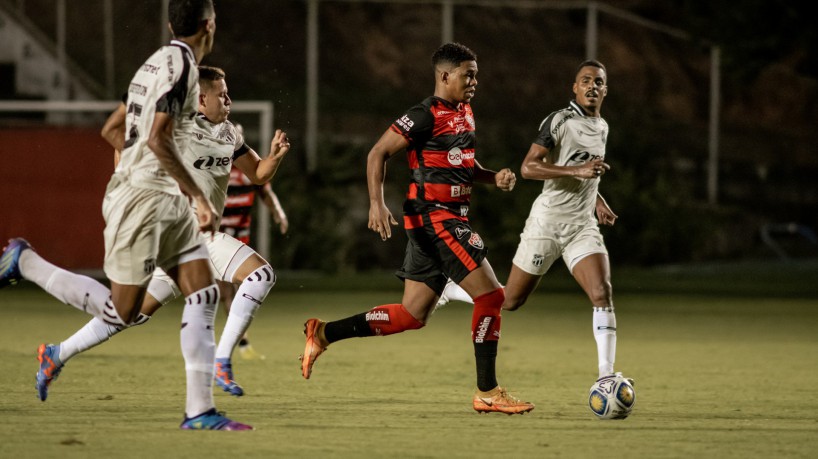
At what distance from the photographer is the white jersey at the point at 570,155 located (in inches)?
351

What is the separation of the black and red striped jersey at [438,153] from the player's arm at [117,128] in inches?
68.7

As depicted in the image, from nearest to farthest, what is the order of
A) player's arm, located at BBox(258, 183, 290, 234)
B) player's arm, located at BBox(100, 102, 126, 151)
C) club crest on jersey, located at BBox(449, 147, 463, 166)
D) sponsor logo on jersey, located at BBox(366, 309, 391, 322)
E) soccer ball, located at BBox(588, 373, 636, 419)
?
player's arm, located at BBox(100, 102, 126, 151) → soccer ball, located at BBox(588, 373, 636, 419) → club crest on jersey, located at BBox(449, 147, 463, 166) → sponsor logo on jersey, located at BBox(366, 309, 391, 322) → player's arm, located at BBox(258, 183, 290, 234)

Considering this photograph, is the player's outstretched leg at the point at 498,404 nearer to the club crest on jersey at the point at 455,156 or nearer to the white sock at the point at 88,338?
the club crest on jersey at the point at 455,156

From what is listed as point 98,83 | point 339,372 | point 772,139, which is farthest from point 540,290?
point 772,139

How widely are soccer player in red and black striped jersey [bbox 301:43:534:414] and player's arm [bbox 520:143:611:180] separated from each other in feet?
1.23

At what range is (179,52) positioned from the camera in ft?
22.0

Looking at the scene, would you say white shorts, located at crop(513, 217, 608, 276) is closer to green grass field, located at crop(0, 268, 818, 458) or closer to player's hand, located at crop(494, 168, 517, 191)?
green grass field, located at crop(0, 268, 818, 458)

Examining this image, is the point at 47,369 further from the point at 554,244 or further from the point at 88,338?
the point at 554,244

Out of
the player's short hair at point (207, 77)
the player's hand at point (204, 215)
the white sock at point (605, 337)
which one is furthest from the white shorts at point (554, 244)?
the player's hand at point (204, 215)

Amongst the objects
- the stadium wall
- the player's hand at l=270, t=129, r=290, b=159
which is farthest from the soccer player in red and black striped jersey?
the stadium wall

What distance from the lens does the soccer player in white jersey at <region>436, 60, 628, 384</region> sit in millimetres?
8703

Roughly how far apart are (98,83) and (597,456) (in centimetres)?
1820

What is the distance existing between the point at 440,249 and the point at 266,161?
122 centimetres

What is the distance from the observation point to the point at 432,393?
8992 mm
